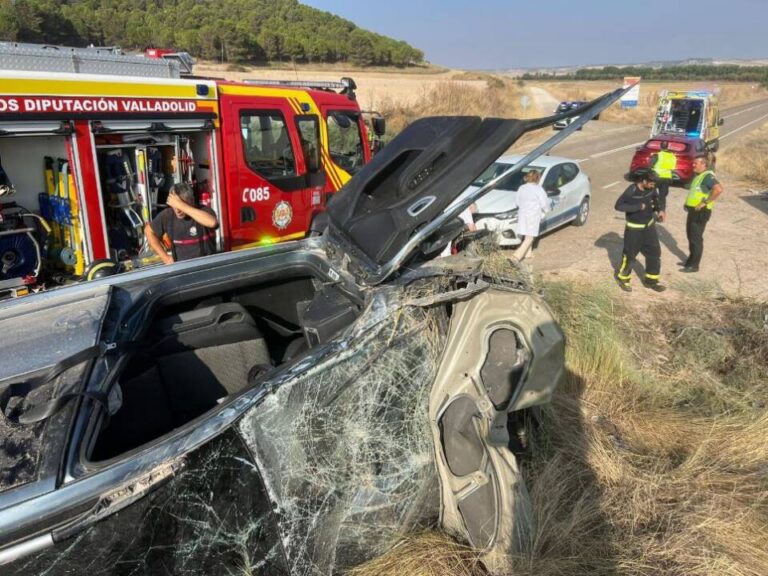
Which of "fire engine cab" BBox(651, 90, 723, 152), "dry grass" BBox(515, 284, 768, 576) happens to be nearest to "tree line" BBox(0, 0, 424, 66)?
"fire engine cab" BBox(651, 90, 723, 152)

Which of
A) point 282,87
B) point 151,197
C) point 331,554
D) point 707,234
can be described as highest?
point 282,87

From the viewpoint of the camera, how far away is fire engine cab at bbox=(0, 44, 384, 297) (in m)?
5.41

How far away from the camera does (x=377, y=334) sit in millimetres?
2051

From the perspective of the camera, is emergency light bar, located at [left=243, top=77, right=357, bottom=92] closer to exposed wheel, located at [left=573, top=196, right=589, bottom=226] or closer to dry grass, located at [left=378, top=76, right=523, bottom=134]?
exposed wheel, located at [left=573, top=196, right=589, bottom=226]

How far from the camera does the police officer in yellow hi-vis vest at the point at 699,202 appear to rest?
8.27 m

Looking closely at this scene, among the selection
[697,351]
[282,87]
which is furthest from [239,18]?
[697,351]

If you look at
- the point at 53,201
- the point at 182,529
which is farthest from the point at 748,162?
the point at 182,529

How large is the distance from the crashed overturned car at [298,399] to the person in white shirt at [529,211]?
5.64m

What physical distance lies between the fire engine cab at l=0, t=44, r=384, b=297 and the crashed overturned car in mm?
3529

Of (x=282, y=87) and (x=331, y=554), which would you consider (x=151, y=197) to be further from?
(x=331, y=554)

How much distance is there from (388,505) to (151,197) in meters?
5.41

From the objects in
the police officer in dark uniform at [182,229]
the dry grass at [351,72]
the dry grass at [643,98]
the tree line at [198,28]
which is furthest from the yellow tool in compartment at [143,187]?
the dry grass at [643,98]

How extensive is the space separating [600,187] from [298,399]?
51.8ft

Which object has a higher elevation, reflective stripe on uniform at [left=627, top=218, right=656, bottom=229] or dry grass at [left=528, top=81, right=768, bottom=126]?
dry grass at [left=528, top=81, right=768, bottom=126]
